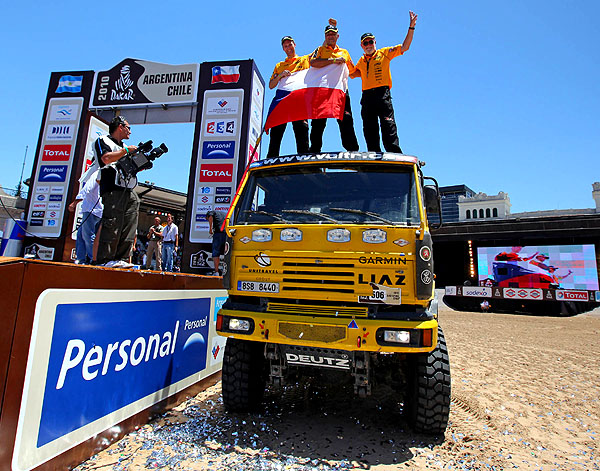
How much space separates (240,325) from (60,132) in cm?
1084

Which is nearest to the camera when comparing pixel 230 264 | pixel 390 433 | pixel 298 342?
pixel 298 342

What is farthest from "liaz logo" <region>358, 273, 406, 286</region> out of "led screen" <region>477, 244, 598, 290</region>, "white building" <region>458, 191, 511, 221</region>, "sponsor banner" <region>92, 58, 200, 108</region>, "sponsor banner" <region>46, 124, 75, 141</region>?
"white building" <region>458, 191, 511, 221</region>

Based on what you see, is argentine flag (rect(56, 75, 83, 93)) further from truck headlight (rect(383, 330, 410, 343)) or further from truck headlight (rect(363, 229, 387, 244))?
truck headlight (rect(383, 330, 410, 343))

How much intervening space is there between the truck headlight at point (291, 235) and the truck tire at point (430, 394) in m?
1.43

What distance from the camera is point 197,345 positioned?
3990mm

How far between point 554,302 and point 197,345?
15.8 m

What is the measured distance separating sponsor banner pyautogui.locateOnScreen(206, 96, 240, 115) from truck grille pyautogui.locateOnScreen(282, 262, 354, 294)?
24.2 ft

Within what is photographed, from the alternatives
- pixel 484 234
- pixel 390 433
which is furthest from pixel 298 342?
pixel 484 234

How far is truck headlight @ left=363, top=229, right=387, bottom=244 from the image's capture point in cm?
296

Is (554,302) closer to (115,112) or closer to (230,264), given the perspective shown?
(230,264)

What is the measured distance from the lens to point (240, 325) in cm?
305

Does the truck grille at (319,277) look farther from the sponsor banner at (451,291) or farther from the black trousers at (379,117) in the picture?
the sponsor banner at (451,291)

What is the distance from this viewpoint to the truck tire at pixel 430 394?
2.87m

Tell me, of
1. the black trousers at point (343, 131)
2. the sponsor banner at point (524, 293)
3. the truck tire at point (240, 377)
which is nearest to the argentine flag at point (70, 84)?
the black trousers at point (343, 131)
